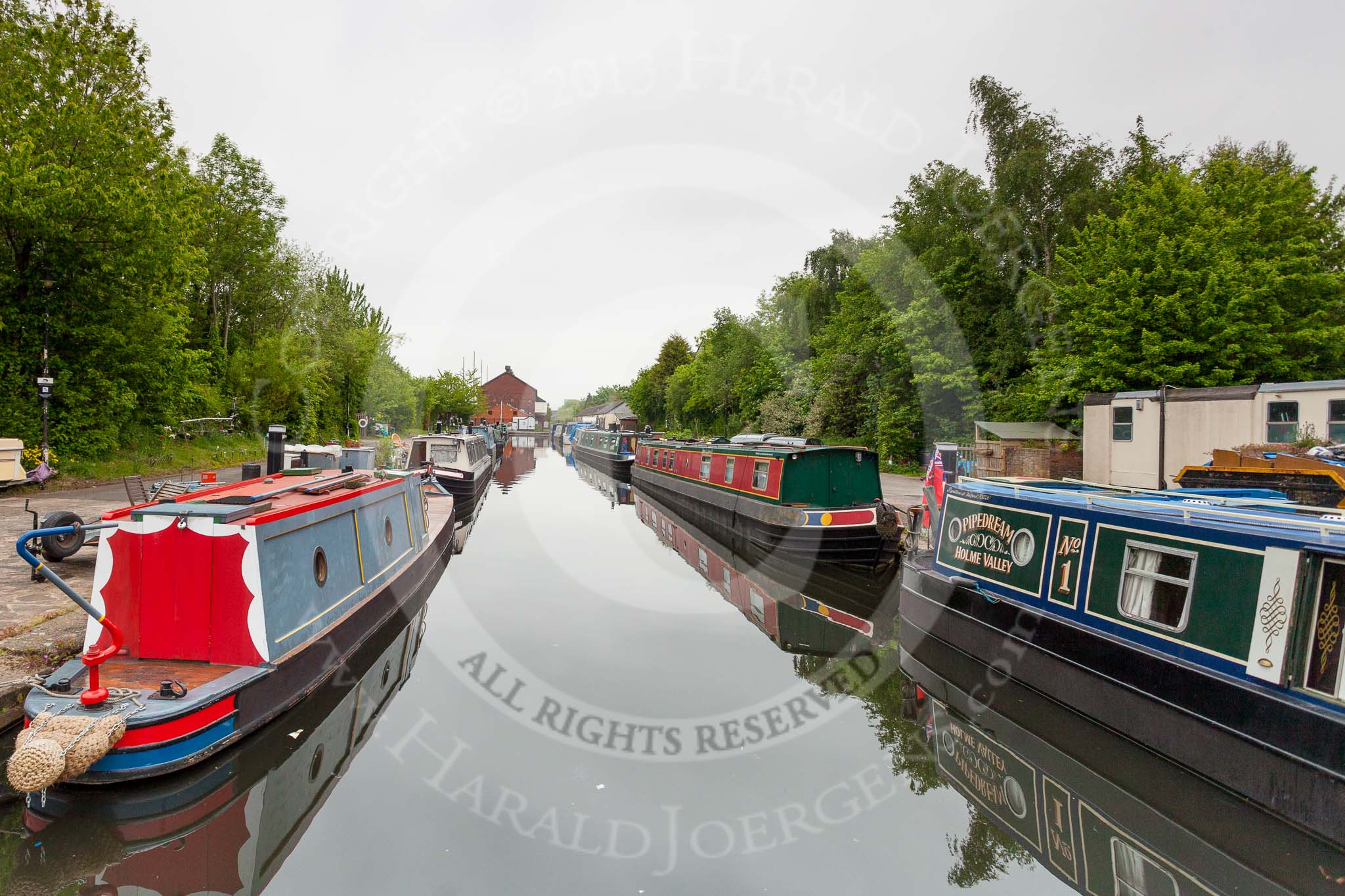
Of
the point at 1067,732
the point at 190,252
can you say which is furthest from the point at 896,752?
the point at 190,252

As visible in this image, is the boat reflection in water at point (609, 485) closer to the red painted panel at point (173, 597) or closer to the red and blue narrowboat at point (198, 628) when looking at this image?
the red and blue narrowboat at point (198, 628)

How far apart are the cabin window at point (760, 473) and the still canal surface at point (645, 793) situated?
612 cm

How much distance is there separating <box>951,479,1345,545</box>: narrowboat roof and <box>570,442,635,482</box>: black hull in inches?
989

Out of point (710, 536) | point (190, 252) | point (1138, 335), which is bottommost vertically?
point (710, 536)

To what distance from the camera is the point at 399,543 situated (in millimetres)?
9547

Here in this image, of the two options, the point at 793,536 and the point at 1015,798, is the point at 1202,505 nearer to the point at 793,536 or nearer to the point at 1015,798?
the point at 1015,798

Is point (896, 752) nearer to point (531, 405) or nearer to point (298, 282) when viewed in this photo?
point (298, 282)

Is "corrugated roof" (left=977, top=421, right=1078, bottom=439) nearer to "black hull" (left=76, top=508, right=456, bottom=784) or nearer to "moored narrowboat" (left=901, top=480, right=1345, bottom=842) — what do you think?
"moored narrowboat" (left=901, top=480, right=1345, bottom=842)

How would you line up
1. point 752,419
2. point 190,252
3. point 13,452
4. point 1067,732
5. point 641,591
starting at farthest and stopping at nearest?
point 752,419 → point 190,252 → point 13,452 → point 641,591 → point 1067,732

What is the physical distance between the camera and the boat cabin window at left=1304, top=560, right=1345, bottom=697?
165 inches

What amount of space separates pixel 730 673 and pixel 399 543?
499 centimetres

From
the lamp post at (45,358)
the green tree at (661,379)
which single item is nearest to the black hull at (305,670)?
the lamp post at (45,358)

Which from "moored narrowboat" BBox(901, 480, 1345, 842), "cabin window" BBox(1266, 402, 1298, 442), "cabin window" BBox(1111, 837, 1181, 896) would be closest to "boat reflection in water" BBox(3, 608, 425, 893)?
"cabin window" BBox(1111, 837, 1181, 896)

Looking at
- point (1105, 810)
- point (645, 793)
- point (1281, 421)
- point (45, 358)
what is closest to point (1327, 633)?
point (1105, 810)
